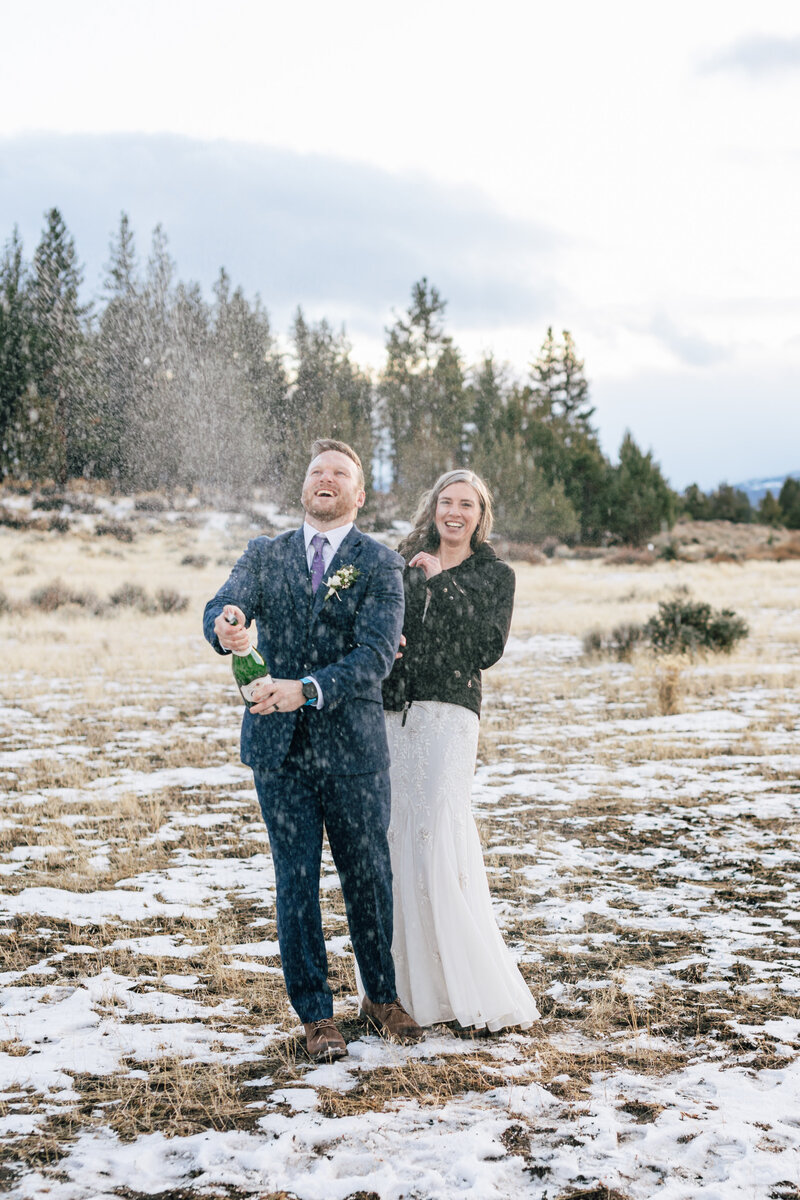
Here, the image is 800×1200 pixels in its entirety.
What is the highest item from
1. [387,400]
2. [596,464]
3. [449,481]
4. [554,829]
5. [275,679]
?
[387,400]

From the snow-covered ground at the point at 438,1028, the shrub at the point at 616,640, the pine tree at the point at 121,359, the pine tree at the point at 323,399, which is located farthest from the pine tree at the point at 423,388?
the snow-covered ground at the point at 438,1028

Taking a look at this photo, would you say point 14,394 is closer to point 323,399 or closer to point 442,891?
point 323,399

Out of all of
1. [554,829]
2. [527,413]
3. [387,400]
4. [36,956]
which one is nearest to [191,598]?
[554,829]

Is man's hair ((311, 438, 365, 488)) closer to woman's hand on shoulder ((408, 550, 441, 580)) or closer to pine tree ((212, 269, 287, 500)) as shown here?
woman's hand on shoulder ((408, 550, 441, 580))

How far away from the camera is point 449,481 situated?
3848 millimetres

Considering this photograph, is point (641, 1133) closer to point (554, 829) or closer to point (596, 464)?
point (554, 829)

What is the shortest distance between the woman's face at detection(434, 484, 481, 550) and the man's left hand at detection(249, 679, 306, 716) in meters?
1.04

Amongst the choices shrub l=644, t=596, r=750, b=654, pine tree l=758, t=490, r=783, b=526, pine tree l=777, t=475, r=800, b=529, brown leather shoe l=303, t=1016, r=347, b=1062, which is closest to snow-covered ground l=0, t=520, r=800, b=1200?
brown leather shoe l=303, t=1016, r=347, b=1062

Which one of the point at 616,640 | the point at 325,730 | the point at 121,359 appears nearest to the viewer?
the point at 325,730

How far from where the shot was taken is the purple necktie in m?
3.39

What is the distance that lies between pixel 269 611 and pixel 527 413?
2001 inches

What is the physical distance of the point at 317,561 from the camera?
11.2ft

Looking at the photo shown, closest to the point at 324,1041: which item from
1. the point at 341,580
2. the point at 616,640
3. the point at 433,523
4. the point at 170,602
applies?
the point at 341,580

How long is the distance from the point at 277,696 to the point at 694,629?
1271 cm
